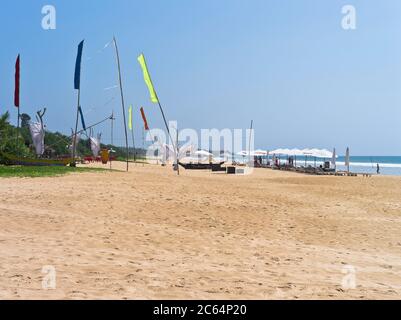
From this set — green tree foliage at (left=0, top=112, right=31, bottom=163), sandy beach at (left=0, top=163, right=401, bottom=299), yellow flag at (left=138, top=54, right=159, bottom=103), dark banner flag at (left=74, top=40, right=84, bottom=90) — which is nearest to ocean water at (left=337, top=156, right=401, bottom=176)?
yellow flag at (left=138, top=54, right=159, bottom=103)

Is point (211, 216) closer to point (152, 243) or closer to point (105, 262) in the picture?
point (152, 243)

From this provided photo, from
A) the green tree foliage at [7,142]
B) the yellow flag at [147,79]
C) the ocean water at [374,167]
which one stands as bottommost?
the ocean water at [374,167]

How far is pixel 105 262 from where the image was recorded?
6.03 m

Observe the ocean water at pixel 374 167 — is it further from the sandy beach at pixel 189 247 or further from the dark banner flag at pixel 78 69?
the sandy beach at pixel 189 247

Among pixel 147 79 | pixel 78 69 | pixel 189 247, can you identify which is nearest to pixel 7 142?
pixel 78 69

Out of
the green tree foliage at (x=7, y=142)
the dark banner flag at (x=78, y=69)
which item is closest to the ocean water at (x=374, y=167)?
the dark banner flag at (x=78, y=69)

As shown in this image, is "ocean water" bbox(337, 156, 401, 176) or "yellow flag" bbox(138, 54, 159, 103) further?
"ocean water" bbox(337, 156, 401, 176)

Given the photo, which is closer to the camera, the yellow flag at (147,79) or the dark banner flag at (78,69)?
the yellow flag at (147,79)

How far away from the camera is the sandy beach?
505 cm

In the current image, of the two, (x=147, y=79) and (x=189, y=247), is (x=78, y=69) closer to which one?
(x=147, y=79)

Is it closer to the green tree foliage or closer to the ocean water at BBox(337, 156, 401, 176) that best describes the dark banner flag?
the green tree foliage

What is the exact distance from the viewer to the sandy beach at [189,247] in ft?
16.6
